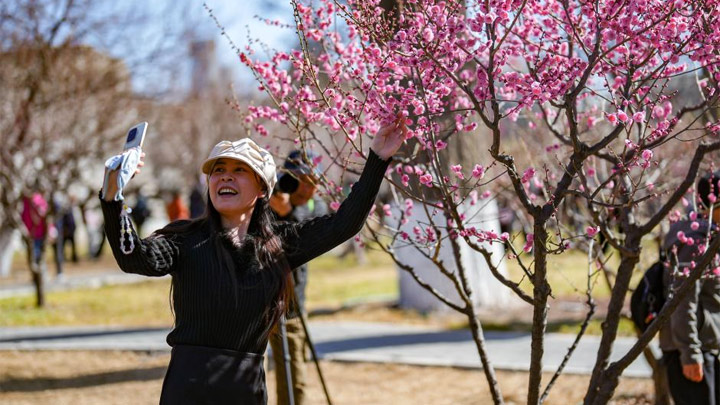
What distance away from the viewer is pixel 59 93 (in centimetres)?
1348

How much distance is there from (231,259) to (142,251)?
0.36 m

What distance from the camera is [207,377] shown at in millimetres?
3270

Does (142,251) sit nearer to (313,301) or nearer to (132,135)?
(132,135)

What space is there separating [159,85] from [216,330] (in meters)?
11.8

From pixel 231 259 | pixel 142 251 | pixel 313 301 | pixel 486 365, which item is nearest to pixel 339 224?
pixel 231 259

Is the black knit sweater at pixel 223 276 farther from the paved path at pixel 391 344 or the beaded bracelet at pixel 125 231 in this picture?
the paved path at pixel 391 344

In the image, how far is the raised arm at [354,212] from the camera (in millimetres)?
3445

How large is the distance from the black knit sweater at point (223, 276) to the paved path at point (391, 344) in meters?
4.87

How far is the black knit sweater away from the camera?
332cm

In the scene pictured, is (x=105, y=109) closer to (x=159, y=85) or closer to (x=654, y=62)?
(x=159, y=85)

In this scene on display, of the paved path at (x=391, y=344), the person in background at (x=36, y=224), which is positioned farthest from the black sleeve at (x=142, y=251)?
the person in background at (x=36, y=224)

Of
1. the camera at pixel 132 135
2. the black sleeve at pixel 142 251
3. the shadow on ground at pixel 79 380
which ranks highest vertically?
the camera at pixel 132 135

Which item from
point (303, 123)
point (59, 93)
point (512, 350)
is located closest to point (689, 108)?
point (303, 123)

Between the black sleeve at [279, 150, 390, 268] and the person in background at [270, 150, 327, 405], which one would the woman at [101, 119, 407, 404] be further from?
the person in background at [270, 150, 327, 405]
